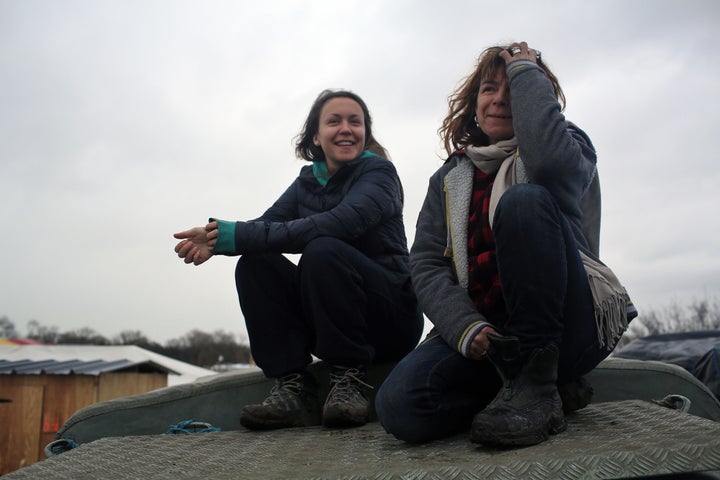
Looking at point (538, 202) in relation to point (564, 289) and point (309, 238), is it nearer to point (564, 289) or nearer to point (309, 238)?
point (564, 289)

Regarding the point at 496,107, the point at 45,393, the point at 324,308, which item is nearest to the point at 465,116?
the point at 496,107

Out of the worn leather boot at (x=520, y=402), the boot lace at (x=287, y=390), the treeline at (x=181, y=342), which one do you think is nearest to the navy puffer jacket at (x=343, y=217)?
the boot lace at (x=287, y=390)

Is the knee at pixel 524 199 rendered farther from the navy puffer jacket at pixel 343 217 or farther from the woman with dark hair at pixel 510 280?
the navy puffer jacket at pixel 343 217

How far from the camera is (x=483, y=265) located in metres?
1.47

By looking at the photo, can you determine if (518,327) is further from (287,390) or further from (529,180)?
(287,390)

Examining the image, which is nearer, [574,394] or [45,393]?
[574,394]

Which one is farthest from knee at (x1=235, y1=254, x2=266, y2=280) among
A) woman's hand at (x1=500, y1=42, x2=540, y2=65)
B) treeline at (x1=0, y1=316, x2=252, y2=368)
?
treeline at (x1=0, y1=316, x2=252, y2=368)

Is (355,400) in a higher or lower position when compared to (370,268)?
lower

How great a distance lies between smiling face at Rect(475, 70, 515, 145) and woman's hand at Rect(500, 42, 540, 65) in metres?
0.07

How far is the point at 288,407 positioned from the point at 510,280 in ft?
2.59

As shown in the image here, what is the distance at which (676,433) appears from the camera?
3.52 feet

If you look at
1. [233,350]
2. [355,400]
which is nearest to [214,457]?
[355,400]

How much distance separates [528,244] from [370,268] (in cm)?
65

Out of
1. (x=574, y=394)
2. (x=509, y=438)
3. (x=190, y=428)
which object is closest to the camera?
(x=509, y=438)
